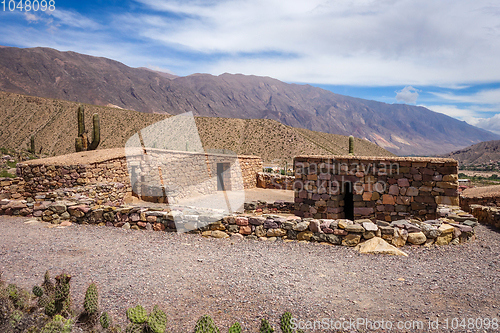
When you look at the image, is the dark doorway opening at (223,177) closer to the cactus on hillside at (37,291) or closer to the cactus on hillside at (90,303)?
the cactus on hillside at (37,291)

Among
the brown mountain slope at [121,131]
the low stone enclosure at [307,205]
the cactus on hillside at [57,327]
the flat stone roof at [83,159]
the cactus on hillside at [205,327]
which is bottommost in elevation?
the cactus on hillside at [205,327]

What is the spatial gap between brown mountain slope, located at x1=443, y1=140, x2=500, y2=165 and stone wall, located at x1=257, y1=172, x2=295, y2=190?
75.1 metres

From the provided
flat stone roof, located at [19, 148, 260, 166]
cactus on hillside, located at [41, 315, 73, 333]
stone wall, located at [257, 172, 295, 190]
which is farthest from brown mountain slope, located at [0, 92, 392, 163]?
cactus on hillside, located at [41, 315, 73, 333]

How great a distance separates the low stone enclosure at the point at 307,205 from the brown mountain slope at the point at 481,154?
82512 millimetres

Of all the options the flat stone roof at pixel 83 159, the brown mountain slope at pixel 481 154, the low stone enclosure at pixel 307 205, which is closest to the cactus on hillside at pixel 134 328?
the low stone enclosure at pixel 307 205

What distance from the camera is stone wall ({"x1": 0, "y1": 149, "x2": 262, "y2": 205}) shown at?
1109 cm

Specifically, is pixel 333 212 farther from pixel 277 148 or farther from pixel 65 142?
pixel 65 142

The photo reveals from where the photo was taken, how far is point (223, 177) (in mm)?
18828

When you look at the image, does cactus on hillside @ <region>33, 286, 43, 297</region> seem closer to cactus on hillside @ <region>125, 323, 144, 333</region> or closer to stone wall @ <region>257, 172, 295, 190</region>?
cactus on hillside @ <region>125, 323, 144, 333</region>

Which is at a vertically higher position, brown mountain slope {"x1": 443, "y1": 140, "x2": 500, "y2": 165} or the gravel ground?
brown mountain slope {"x1": 443, "y1": 140, "x2": 500, "y2": 165}

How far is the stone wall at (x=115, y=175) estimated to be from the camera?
11094 millimetres

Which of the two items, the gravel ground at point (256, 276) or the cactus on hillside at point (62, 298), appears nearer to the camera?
the cactus on hillside at point (62, 298)

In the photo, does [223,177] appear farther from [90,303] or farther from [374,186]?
[90,303]

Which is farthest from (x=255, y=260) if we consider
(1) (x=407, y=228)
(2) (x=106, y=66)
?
(2) (x=106, y=66)
